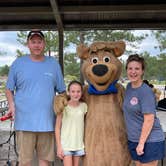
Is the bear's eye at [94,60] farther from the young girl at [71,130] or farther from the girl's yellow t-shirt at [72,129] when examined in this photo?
the girl's yellow t-shirt at [72,129]

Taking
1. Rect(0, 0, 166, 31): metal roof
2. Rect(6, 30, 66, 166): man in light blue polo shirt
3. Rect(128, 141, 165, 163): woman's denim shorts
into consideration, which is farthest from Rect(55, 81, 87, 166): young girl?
Rect(0, 0, 166, 31): metal roof

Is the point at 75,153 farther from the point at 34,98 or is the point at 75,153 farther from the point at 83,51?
the point at 83,51

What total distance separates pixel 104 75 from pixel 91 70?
122mm

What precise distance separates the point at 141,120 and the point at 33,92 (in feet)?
3.01

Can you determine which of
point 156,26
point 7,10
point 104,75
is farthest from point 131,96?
point 156,26

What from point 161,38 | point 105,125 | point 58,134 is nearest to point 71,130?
point 58,134

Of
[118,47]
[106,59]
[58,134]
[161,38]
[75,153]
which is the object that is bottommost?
[75,153]

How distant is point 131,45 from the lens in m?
10.2

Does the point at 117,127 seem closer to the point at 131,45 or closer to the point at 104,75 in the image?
the point at 104,75

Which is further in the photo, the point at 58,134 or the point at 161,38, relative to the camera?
the point at 161,38

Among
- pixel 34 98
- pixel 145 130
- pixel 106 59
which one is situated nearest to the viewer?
pixel 145 130

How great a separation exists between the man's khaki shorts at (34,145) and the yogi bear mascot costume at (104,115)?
0.98ft

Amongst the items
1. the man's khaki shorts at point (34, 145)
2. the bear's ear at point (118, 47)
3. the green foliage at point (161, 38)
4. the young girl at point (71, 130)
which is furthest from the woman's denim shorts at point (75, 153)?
the green foliage at point (161, 38)

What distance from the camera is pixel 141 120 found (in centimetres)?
255
